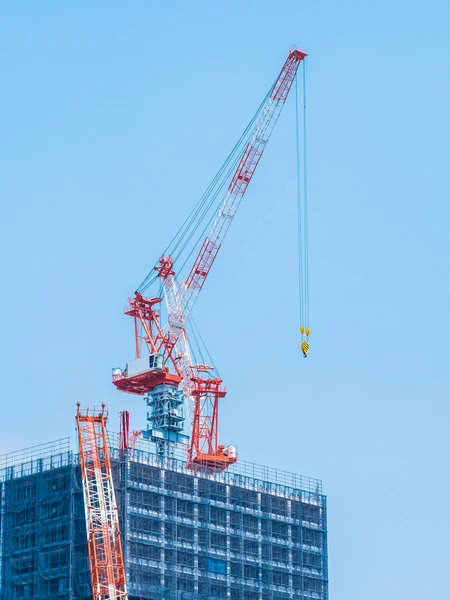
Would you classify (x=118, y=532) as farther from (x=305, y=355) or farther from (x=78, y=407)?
(x=305, y=355)

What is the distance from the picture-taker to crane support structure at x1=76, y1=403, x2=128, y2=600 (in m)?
191

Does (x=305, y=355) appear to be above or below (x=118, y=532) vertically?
above

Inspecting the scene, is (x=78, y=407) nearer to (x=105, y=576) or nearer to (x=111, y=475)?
(x=111, y=475)

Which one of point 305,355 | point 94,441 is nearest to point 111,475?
point 94,441

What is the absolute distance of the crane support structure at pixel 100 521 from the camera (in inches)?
7530

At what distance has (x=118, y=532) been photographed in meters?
192

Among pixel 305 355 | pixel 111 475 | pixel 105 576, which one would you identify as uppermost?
pixel 305 355

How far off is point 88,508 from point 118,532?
5273 mm

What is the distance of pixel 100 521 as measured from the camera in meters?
194

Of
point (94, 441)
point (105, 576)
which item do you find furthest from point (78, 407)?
point (105, 576)

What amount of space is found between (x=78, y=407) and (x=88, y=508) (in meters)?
13.4

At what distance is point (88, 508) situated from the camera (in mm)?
193375

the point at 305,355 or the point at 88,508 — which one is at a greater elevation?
the point at 305,355

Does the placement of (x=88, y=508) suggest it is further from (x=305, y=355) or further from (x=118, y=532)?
(x=305, y=355)
